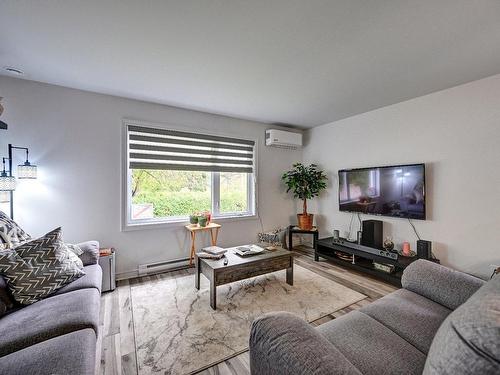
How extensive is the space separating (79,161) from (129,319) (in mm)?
1929

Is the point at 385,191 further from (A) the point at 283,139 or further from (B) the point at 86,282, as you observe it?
(B) the point at 86,282

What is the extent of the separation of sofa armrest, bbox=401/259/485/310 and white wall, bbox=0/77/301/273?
2773mm

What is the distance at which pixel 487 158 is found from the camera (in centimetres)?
239

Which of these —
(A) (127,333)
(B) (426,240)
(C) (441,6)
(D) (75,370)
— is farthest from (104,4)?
(B) (426,240)

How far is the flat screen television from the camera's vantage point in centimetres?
281

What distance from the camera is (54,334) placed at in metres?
1.15

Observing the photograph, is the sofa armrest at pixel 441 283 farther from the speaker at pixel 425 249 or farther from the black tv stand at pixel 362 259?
the speaker at pixel 425 249

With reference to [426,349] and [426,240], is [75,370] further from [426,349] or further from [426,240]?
[426,240]

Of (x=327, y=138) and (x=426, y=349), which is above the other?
(x=327, y=138)

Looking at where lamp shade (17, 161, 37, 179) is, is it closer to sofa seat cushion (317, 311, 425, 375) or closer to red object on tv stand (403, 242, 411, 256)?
sofa seat cushion (317, 311, 425, 375)

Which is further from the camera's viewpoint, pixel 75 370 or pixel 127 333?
pixel 127 333

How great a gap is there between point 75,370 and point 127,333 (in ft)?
3.48

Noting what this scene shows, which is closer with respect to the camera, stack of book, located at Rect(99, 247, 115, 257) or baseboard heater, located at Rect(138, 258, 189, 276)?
stack of book, located at Rect(99, 247, 115, 257)

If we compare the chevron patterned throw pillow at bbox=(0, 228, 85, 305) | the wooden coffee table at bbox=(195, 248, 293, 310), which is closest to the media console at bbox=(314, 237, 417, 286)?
the wooden coffee table at bbox=(195, 248, 293, 310)
